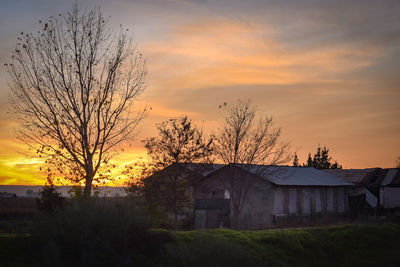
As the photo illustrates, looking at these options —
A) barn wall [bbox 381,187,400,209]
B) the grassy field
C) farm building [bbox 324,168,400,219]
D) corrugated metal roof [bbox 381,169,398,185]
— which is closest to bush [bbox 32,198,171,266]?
the grassy field

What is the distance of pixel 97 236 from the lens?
14414 millimetres

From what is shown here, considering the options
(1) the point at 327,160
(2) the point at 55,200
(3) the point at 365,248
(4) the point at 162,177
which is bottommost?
(3) the point at 365,248

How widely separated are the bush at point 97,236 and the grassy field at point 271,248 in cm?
42

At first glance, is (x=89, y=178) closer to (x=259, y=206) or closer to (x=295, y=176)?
(x=259, y=206)

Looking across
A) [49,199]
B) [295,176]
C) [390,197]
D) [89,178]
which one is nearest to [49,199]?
[49,199]

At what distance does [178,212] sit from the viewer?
2772cm

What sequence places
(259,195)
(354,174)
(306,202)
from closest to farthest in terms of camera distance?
1. (259,195)
2. (306,202)
3. (354,174)

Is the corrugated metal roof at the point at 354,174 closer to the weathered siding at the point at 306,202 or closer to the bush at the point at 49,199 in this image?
the weathered siding at the point at 306,202

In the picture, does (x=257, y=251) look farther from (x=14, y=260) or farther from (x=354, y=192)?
(x=354, y=192)

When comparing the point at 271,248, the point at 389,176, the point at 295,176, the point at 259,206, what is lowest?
the point at 271,248

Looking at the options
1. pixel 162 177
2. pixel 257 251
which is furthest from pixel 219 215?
pixel 257 251

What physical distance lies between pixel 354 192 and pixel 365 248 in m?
20.0

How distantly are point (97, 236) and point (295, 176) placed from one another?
27.1 meters

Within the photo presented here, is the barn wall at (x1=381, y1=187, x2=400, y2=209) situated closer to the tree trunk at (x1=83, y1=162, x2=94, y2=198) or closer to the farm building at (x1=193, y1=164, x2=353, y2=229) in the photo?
the farm building at (x1=193, y1=164, x2=353, y2=229)
